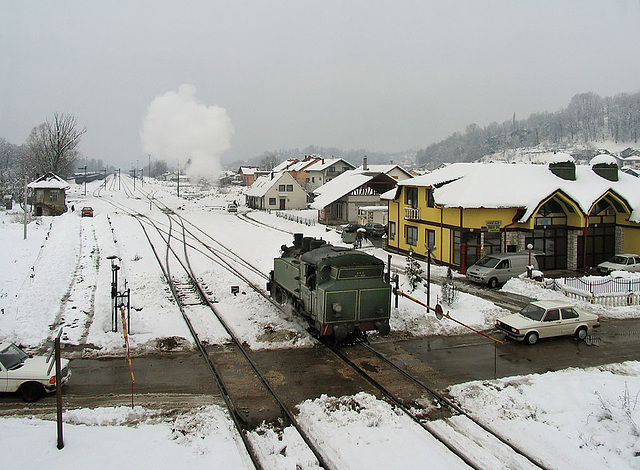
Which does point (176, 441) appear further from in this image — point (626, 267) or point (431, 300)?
point (626, 267)

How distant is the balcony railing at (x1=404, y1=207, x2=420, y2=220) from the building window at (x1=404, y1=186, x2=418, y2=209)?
0.38m

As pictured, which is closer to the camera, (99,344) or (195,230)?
→ (99,344)

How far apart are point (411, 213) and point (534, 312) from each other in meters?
19.0

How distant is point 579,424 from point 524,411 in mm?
1174

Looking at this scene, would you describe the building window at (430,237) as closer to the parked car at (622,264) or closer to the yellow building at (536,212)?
the yellow building at (536,212)

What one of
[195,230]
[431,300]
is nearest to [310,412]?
[431,300]

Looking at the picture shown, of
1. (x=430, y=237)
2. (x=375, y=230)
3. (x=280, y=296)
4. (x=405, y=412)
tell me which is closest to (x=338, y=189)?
(x=375, y=230)

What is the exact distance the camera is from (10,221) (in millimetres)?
49906

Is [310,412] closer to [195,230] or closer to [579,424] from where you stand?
[579,424]

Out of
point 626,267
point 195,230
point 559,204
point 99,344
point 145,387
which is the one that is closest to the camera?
point 145,387

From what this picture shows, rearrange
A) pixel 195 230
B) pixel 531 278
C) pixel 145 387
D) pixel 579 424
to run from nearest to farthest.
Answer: pixel 579 424, pixel 145 387, pixel 531 278, pixel 195 230

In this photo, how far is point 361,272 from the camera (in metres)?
15.7

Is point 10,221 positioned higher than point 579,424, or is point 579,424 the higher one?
point 10,221

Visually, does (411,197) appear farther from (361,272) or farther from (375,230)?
(361,272)
